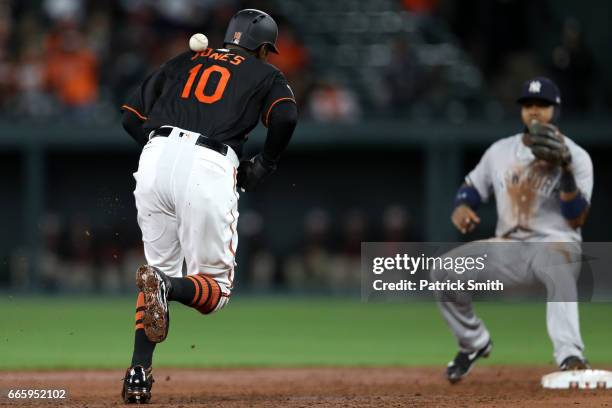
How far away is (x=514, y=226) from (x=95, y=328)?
5870 millimetres

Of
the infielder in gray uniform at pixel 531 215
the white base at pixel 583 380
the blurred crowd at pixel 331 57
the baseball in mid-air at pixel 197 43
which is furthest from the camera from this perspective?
the blurred crowd at pixel 331 57

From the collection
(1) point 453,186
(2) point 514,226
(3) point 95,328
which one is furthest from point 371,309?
(2) point 514,226

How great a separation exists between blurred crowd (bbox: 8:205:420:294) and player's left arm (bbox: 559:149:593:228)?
9107mm

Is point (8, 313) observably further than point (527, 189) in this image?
Yes

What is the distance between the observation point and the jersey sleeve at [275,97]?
A: 6.39m

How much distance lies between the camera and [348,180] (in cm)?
1781

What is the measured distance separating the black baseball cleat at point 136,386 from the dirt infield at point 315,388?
120mm

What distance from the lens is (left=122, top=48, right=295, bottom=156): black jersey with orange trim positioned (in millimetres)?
6348

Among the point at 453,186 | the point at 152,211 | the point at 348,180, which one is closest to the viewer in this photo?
the point at 152,211

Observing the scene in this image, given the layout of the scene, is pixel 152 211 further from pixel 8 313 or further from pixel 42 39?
pixel 42 39

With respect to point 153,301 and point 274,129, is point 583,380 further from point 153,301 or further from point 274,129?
point 153,301

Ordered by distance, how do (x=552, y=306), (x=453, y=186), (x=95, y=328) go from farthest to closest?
(x=453, y=186) < (x=95, y=328) < (x=552, y=306)

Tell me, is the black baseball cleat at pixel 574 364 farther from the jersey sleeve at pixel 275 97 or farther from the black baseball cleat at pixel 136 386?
the black baseball cleat at pixel 136 386

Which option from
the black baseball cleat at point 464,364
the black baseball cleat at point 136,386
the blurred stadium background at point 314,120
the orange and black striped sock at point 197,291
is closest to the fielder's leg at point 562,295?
the black baseball cleat at point 464,364
